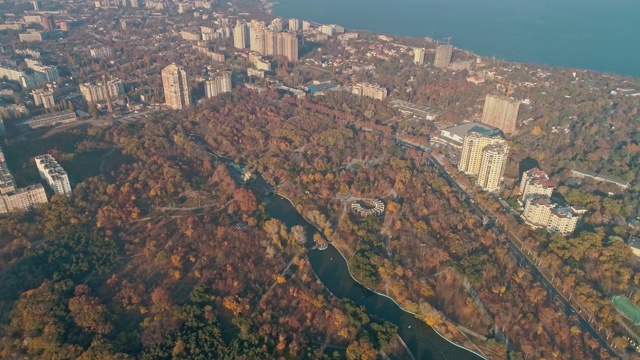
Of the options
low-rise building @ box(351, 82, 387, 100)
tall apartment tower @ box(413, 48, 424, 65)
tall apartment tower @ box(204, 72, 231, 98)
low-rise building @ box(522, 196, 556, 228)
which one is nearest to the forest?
low-rise building @ box(522, 196, 556, 228)

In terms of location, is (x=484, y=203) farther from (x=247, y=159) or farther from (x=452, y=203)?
(x=247, y=159)

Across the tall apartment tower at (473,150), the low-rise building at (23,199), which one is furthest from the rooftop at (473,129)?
the low-rise building at (23,199)

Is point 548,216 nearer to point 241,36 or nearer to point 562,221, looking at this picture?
point 562,221

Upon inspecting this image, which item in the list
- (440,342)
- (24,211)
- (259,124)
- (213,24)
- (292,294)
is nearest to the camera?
(440,342)

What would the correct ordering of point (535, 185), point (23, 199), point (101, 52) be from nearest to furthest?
1. point (23, 199)
2. point (535, 185)
3. point (101, 52)

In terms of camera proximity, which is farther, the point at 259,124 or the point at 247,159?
the point at 259,124

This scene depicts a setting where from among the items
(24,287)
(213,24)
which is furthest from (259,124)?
(213,24)

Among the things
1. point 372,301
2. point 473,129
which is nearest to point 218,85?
point 473,129
